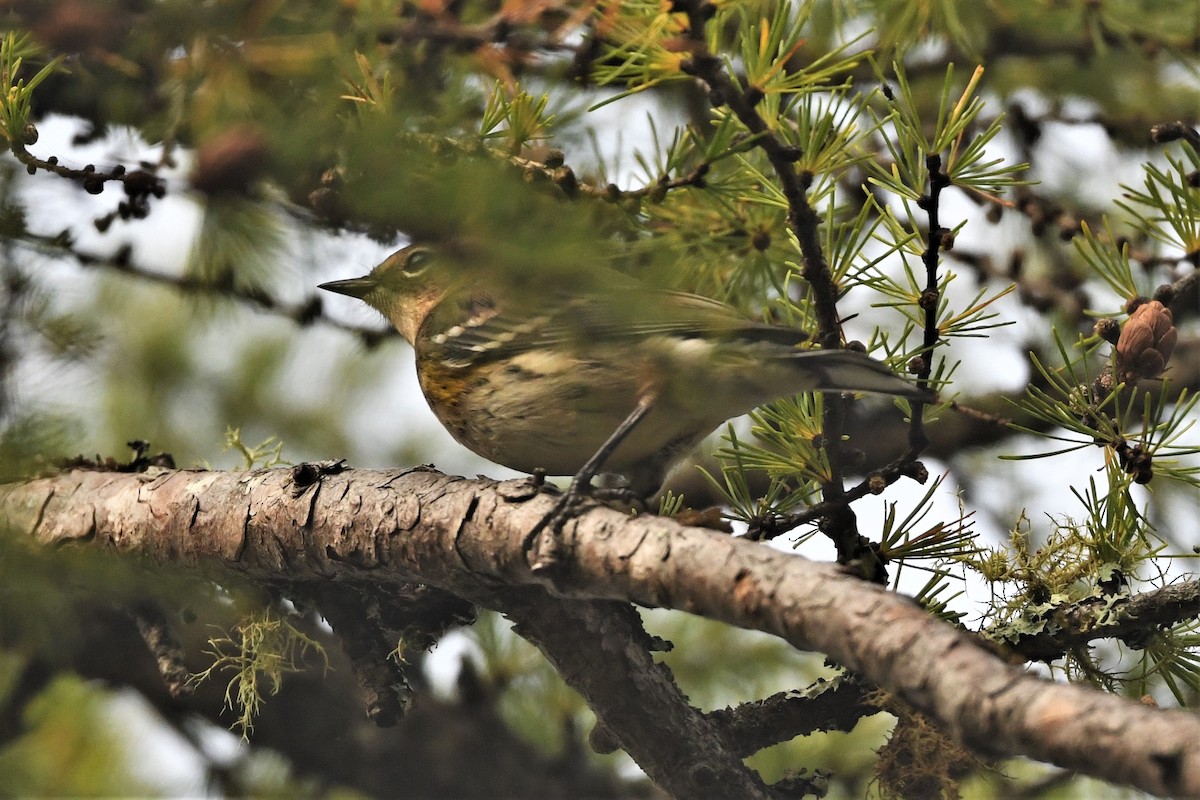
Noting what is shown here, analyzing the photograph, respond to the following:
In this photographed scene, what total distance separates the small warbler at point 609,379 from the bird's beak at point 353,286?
21.3 inches

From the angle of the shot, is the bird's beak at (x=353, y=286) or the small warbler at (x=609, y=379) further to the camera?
the bird's beak at (x=353, y=286)

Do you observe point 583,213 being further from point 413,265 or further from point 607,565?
point 413,265

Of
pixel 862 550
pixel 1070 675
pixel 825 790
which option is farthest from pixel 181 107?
pixel 1070 675

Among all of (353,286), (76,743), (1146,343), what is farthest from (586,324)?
(76,743)

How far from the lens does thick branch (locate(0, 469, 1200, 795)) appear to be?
149 cm

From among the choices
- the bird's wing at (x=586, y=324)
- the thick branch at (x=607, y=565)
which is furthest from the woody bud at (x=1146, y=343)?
the thick branch at (x=607, y=565)

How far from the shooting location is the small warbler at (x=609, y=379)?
2.95m

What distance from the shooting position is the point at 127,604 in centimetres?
303

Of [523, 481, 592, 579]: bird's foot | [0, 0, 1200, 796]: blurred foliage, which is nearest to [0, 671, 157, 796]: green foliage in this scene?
[0, 0, 1200, 796]: blurred foliage

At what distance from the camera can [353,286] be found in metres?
4.29

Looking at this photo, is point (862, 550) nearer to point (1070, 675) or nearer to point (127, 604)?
point (1070, 675)

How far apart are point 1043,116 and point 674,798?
331cm

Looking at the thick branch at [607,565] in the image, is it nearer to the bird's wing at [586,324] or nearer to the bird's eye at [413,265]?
the bird's wing at [586,324]

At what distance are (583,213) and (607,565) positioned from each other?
73 centimetres
